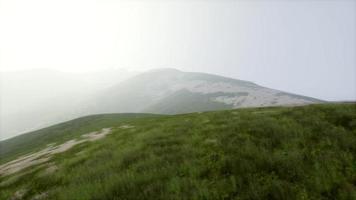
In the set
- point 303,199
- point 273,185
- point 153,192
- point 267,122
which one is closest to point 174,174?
point 153,192

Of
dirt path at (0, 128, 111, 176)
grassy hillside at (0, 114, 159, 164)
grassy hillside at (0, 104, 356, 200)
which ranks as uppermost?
grassy hillside at (0, 104, 356, 200)

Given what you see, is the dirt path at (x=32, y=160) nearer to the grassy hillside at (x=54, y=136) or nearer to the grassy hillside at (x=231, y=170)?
the grassy hillside at (x=231, y=170)

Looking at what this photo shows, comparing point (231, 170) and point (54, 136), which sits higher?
point (231, 170)

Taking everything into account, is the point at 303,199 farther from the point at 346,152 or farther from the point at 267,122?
the point at 267,122

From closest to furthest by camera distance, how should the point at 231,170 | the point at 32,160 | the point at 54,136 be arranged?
the point at 231,170 < the point at 32,160 < the point at 54,136

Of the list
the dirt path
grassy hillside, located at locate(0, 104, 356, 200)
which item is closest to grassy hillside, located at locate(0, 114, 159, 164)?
the dirt path

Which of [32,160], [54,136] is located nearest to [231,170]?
[32,160]

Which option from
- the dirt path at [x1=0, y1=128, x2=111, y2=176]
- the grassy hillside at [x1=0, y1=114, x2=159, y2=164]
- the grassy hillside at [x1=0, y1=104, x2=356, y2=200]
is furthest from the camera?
the grassy hillside at [x1=0, y1=114, x2=159, y2=164]

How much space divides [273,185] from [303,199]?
0.83 meters

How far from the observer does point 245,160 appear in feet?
29.5

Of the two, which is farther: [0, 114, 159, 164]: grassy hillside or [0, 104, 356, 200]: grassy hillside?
[0, 114, 159, 164]: grassy hillside

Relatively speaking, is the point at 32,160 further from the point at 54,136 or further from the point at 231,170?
the point at 54,136

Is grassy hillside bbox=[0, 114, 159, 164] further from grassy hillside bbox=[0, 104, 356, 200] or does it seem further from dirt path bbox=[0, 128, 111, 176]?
grassy hillside bbox=[0, 104, 356, 200]

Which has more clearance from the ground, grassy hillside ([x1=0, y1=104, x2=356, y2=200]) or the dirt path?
grassy hillside ([x1=0, y1=104, x2=356, y2=200])
